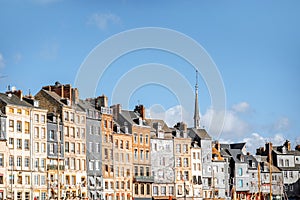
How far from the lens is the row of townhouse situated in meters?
75.6

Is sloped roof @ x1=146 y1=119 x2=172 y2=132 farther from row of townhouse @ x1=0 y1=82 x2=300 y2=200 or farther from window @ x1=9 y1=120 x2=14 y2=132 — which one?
window @ x1=9 y1=120 x2=14 y2=132

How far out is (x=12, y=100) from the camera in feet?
250

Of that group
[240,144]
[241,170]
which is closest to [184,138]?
[241,170]

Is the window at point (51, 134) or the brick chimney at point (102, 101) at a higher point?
the brick chimney at point (102, 101)

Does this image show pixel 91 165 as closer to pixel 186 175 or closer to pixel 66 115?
pixel 66 115

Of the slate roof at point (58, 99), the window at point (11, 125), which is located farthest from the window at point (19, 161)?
the slate roof at point (58, 99)

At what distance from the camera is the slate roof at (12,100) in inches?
2936

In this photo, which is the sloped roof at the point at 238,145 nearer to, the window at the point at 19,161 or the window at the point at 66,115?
the window at the point at 66,115

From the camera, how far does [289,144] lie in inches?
5172

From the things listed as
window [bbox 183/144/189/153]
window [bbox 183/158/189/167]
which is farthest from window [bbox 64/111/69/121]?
window [bbox 183/158/189/167]

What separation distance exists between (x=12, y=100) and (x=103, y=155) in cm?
1717

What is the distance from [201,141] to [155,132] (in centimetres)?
1130

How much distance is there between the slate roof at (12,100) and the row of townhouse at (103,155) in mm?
184

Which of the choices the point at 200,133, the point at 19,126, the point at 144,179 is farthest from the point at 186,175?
the point at 19,126
